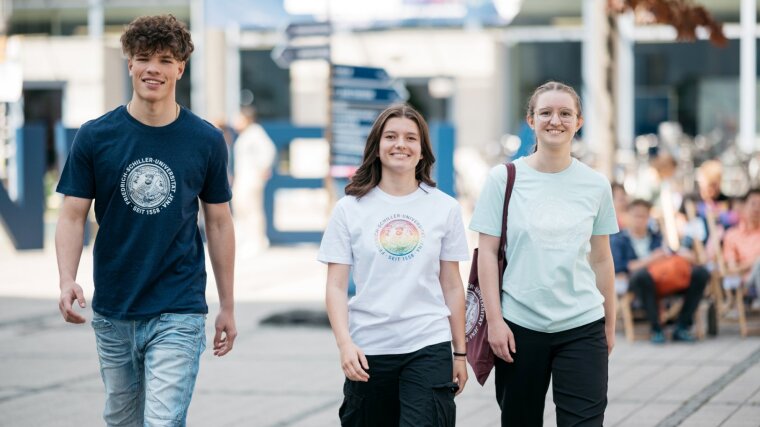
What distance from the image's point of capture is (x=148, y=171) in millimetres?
4312

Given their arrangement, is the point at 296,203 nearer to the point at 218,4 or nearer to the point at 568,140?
the point at 218,4

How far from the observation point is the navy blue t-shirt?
432 cm

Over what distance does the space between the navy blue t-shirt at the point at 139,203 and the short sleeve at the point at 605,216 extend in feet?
4.93

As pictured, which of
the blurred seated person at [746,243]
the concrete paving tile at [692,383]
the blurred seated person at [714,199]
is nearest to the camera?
the concrete paving tile at [692,383]

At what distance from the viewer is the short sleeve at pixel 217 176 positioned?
176 inches

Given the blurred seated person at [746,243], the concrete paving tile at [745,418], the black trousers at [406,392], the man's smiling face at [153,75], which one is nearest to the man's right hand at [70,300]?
the man's smiling face at [153,75]

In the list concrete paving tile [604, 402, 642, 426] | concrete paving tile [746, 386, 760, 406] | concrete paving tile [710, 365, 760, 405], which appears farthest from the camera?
concrete paving tile [710, 365, 760, 405]

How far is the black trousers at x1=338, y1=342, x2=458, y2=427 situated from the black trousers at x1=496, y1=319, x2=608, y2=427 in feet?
1.06

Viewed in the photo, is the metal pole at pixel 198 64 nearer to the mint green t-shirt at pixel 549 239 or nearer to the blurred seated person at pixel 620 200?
the blurred seated person at pixel 620 200

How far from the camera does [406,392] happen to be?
4.46 meters

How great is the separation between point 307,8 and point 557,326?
10.4 metres

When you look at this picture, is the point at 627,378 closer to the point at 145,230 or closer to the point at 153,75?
the point at 145,230

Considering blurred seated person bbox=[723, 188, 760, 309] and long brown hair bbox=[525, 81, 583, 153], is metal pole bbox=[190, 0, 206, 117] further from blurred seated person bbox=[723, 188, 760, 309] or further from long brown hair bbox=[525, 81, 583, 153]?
long brown hair bbox=[525, 81, 583, 153]

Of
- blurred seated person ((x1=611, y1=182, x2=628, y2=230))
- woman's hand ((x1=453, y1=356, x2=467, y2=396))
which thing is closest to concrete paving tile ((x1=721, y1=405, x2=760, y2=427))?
woman's hand ((x1=453, y1=356, x2=467, y2=396))
